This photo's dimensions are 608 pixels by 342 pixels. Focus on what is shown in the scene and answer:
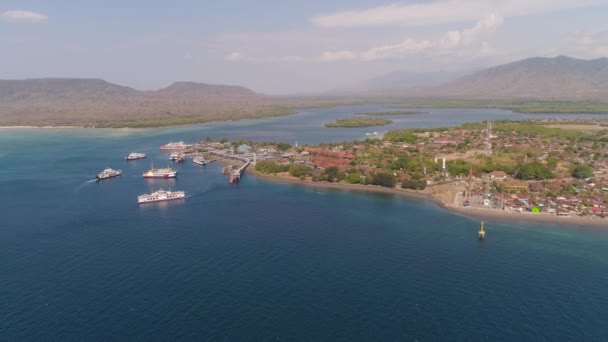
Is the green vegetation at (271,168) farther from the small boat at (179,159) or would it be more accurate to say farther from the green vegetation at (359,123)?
the green vegetation at (359,123)

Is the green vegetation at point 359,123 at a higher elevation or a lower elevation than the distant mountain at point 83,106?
lower

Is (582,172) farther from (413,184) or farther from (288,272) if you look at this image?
(288,272)

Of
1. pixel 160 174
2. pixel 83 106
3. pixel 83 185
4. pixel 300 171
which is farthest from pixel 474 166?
pixel 83 106

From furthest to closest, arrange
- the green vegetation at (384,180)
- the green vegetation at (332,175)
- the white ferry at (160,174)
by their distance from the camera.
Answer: the white ferry at (160,174) → the green vegetation at (332,175) → the green vegetation at (384,180)

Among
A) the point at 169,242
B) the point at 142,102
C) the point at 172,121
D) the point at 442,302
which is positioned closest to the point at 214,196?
the point at 169,242

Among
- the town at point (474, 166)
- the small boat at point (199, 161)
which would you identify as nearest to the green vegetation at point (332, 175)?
the town at point (474, 166)

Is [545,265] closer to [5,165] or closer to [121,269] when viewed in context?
[121,269]

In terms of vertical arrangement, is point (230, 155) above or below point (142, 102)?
below
